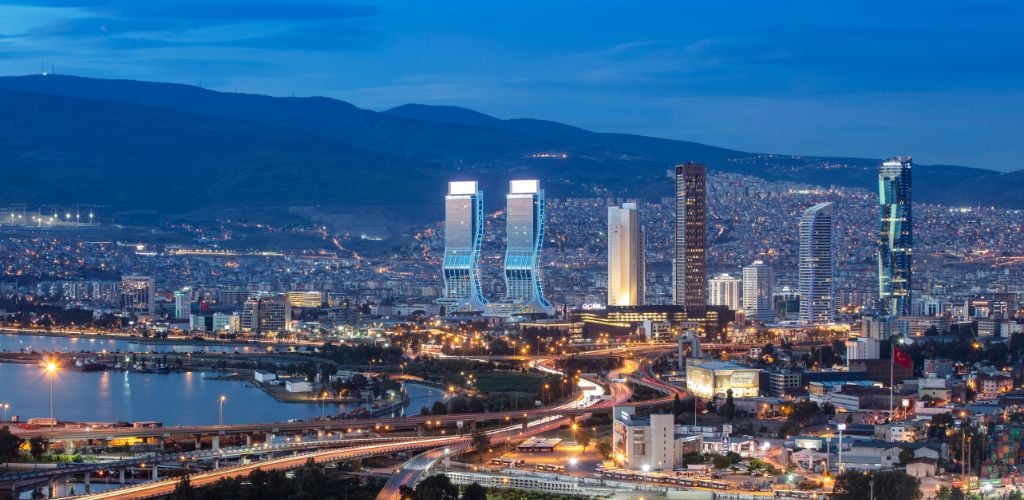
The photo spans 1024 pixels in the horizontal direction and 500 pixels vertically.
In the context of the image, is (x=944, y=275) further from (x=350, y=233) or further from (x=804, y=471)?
(x=804, y=471)

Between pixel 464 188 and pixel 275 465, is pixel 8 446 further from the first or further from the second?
pixel 464 188

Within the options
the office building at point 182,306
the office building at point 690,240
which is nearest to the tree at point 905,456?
the office building at point 690,240

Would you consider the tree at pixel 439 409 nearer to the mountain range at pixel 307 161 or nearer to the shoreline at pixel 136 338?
the shoreline at pixel 136 338

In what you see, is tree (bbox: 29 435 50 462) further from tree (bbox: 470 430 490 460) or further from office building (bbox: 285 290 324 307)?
office building (bbox: 285 290 324 307)

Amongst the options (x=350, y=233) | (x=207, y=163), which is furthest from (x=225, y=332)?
(x=207, y=163)

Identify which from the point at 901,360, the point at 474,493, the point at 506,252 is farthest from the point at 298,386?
the point at 506,252

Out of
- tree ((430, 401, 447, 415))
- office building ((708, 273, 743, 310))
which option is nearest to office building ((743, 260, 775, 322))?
office building ((708, 273, 743, 310))
